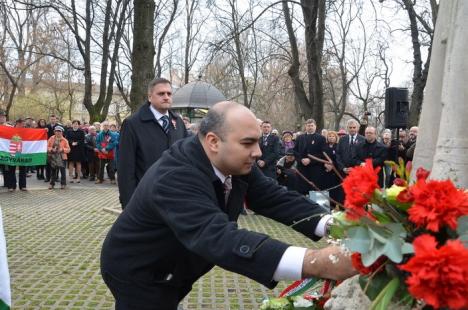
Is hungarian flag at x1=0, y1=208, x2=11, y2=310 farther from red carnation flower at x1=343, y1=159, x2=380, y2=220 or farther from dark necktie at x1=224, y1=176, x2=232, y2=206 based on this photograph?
red carnation flower at x1=343, y1=159, x2=380, y2=220

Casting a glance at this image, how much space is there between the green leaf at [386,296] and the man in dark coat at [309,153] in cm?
918

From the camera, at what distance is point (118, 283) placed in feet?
8.18

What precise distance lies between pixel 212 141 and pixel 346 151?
877cm

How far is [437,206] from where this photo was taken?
4.67 feet

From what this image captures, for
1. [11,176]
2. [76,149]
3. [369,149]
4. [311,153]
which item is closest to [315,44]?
[311,153]

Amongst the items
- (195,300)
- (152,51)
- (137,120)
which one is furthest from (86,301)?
(152,51)

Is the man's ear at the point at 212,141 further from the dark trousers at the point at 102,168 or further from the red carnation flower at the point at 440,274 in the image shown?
the dark trousers at the point at 102,168

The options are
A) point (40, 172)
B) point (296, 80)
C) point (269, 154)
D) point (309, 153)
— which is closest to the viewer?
point (309, 153)

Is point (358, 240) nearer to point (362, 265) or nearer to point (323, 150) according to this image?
point (362, 265)

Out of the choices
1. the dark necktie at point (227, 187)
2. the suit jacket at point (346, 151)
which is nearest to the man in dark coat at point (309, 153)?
the suit jacket at point (346, 151)

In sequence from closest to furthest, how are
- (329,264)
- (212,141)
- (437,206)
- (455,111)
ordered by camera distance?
(437,206), (329,264), (212,141), (455,111)

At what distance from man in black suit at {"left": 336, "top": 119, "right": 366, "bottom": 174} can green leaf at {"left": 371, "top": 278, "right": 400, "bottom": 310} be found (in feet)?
29.2

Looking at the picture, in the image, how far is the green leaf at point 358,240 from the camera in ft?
4.87

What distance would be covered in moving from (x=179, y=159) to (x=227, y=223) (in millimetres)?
438
